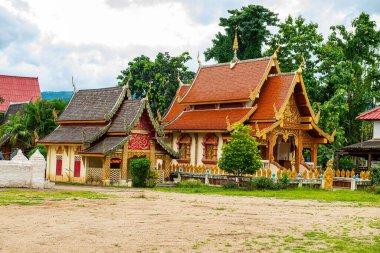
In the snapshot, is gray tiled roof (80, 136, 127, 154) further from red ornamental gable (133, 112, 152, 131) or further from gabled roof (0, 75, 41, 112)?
gabled roof (0, 75, 41, 112)

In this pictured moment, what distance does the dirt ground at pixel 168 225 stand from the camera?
42.3ft

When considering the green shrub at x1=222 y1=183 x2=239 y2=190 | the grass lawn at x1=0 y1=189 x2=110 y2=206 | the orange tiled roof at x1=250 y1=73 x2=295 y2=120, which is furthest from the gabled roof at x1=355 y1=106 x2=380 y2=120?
the grass lawn at x1=0 y1=189 x2=110 y2=206

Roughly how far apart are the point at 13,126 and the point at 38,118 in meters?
2.15

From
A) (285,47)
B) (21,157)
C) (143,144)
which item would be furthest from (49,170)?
(285,47)

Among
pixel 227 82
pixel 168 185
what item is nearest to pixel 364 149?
pixel 227 82

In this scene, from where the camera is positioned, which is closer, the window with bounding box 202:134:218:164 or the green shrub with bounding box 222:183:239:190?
the green shrub with bounding box 222:183:239:190

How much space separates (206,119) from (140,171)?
8830 millimetres

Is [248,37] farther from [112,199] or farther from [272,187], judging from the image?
[112,199]

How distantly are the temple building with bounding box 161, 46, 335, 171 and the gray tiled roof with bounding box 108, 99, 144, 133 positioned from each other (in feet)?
17.0

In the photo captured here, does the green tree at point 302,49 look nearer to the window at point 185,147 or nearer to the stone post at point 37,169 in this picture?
the window at point 185,147

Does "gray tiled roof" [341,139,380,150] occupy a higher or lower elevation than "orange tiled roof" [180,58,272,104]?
lower

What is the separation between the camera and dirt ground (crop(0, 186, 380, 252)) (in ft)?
42.3

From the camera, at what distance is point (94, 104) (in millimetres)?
37031

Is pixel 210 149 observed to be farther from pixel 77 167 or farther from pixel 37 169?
pixel 37 169
